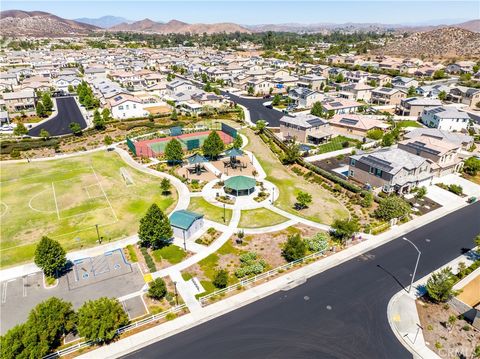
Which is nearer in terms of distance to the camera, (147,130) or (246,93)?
(147,130)

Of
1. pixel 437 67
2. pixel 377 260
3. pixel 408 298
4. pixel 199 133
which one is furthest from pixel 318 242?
pixel 437 67

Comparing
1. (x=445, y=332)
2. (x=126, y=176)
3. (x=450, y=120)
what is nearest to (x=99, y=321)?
(x=445, y=332)

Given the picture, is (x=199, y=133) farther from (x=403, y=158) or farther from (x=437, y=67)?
(x=437, y=67)

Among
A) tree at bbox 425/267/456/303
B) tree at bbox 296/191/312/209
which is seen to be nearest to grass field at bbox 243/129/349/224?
tree at bbox 296/191/312/209

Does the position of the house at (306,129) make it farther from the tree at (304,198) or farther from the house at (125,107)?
the house at (125,107)

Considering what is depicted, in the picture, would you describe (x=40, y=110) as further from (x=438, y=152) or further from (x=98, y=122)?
(x=438, y=152)
